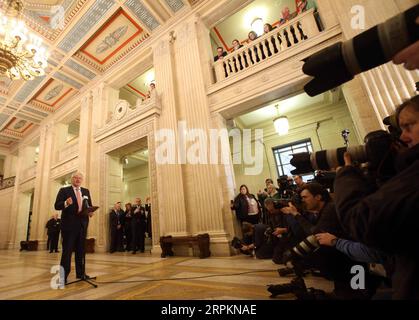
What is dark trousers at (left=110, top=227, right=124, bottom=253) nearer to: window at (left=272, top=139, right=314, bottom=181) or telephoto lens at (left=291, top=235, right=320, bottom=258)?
window at (left=272, top=139, right=314, bottom=181)

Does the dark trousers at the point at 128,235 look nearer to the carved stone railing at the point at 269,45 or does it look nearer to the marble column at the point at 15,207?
the carved stone railing at the point at 269,45

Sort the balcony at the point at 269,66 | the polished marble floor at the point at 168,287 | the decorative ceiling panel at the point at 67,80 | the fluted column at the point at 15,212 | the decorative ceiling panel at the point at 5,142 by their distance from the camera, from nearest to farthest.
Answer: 1. the polished marble floor at the point at 168,287
2. the balcony at the point at 269,66
3. the decorative ceiling panel at the point at 67,80
4. the fluted column at the point at 15,212
5. the decorative ceiling panel at the point at 5,142

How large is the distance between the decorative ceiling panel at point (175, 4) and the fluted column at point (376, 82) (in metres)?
4.03

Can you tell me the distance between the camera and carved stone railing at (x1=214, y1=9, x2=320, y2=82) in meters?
4.38

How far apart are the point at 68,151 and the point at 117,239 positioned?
5300mm

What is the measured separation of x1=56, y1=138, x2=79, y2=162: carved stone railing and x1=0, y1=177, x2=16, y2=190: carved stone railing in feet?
18.1

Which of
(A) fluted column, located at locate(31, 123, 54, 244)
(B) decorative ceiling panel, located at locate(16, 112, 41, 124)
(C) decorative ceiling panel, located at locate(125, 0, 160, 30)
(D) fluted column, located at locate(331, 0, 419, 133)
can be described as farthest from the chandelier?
(D) fluted column, located at locate(331, 0, 419, 133)

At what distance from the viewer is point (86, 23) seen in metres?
6.29

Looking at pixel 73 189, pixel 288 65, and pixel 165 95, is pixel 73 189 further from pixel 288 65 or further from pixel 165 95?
pixel 288 65

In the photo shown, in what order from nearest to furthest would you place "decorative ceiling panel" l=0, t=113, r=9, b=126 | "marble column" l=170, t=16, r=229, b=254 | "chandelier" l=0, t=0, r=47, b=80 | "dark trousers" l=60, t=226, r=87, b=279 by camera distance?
"dark trousers" l=60, t=226, r=87, b=279
"marble column" l=170, t=16, r=229, b=254
"chandelier" l=0, t=0, r=47, b=80
"decorative ceiling panel" l=0, t=113, r=9, b=126

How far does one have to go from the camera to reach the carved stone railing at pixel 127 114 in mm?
5928

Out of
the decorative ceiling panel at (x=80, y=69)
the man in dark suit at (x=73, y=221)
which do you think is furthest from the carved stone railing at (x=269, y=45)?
the decorative ceiling panel at (x=80, y=69)
